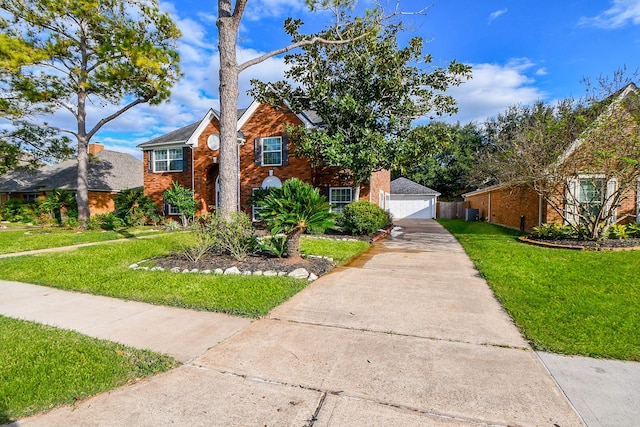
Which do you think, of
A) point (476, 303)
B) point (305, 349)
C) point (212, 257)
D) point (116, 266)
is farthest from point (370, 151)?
point (305, 349)

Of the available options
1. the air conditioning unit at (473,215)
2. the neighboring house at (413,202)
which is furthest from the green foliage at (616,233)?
the neighboring house at (413,202)

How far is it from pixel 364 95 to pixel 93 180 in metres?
22.7

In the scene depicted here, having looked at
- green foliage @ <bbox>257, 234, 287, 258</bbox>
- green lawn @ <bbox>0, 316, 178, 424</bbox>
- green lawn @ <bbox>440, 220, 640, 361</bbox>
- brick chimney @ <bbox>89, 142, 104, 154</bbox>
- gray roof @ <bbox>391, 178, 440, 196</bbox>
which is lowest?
green lawn @ <bbox>0, 316, 178, 424</bbox>

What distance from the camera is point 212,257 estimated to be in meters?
8.27

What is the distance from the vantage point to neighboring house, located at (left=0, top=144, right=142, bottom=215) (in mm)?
24969

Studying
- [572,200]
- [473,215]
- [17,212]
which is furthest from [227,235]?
[17,212]

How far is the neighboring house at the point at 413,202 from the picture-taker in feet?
101

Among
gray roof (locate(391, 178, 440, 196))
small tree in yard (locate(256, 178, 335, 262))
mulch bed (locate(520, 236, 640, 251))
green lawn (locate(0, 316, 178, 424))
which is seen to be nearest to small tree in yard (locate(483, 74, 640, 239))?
mulch bed (locate(520, 236, 640, 251))

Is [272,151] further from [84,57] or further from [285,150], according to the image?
[84,57]

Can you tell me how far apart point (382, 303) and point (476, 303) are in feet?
4.98

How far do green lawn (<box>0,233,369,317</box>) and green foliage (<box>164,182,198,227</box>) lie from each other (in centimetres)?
780

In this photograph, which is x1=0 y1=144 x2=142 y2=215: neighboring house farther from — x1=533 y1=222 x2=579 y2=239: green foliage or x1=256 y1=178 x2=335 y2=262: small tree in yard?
x1=533 y1=222 x2=579 y2=239: green foliage

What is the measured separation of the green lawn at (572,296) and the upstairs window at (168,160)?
17.2m

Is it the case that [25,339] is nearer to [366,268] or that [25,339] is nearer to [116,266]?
[116,266]
